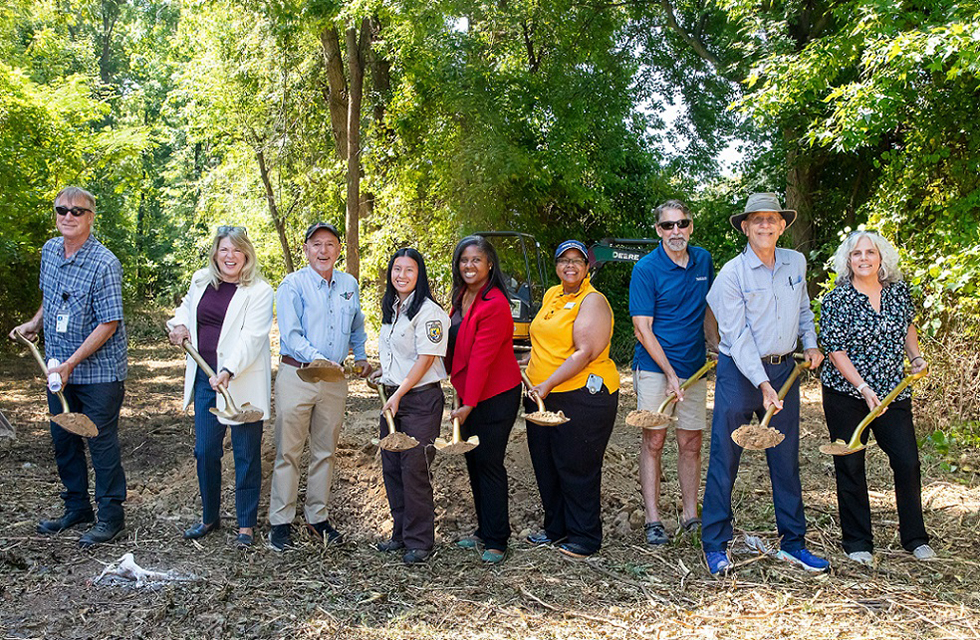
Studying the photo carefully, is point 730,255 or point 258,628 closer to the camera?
Answer: point 258,628

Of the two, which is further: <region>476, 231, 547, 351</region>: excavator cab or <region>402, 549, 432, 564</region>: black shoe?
<region>476, 231, 547, 351</region>: excavator cab

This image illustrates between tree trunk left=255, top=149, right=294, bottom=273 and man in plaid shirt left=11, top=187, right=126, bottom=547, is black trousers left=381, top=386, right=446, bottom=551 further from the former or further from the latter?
tree trunk left=255, top=149, right=294, bottom=273

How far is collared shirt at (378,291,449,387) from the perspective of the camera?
4.42 meters

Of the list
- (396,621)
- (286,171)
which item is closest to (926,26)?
(396,621)

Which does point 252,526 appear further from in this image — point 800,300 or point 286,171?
point 286,171

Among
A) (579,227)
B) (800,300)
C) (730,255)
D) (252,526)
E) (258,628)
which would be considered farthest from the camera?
(579,227)

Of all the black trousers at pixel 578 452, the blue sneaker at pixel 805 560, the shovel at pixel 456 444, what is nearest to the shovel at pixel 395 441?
the shovel at pixel 456 444

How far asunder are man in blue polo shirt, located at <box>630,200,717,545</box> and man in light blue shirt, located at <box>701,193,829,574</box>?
252 mm

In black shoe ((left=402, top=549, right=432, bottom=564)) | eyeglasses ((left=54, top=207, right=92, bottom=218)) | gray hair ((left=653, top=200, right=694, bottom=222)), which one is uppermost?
eyeglasses ((left=54, top=207, right=92, bottom=218))

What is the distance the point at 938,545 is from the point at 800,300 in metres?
1.67

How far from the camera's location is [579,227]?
15859 mm

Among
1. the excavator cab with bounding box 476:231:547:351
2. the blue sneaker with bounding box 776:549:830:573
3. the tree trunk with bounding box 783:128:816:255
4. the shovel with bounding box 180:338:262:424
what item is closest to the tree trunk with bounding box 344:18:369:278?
the excavator cab with bounding box 476:231:547:351

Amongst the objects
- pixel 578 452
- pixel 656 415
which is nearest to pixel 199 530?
pixel 578 452

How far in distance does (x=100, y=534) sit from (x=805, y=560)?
3.69 metres
